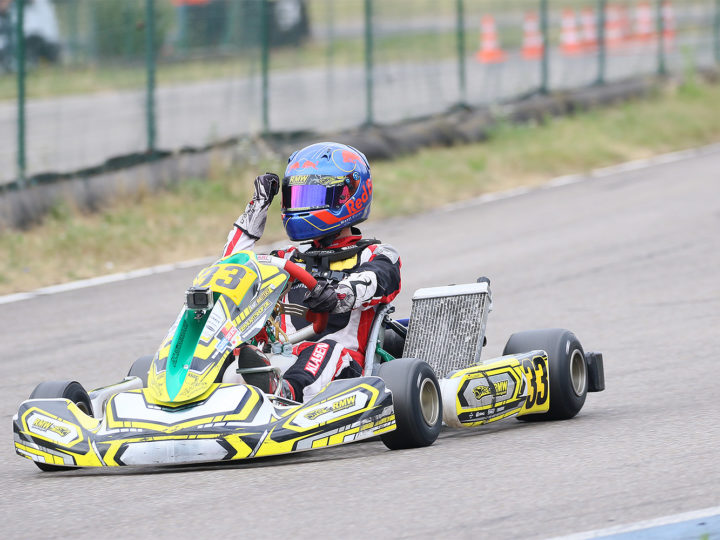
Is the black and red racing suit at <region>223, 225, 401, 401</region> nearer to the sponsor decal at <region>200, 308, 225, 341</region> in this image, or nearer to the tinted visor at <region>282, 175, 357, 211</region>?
the tinted visor at <region>282, 175, 357, 211</region>

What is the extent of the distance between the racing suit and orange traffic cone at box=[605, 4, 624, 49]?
14508 mm

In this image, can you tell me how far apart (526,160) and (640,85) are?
15.3ft

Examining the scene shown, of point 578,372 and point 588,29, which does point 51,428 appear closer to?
point 578,372

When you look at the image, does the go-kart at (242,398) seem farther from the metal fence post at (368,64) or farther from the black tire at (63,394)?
the metal fence post at (368,64)

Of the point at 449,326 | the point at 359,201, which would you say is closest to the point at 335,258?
the point at 359,201

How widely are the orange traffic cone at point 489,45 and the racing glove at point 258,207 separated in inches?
459

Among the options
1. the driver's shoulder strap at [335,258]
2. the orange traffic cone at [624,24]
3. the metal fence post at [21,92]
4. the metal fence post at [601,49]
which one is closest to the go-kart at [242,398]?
the driver's shoulder strap at [335,258]

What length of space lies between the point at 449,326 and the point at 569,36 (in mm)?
13929

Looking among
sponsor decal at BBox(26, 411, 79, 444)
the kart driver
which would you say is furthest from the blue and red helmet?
sponsor decal at BBox(26, 411, 79, 444)

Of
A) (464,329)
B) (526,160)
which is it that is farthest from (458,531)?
(526,160)

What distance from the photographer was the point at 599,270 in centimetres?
1030

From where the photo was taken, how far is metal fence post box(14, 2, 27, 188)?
11250mm

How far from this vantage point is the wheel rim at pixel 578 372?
20.2 ft

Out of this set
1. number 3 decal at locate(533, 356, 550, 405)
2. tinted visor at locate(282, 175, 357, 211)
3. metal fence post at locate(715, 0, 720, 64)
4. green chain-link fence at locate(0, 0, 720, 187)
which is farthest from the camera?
metal fence post at locate(715, 0, 720, 64)
